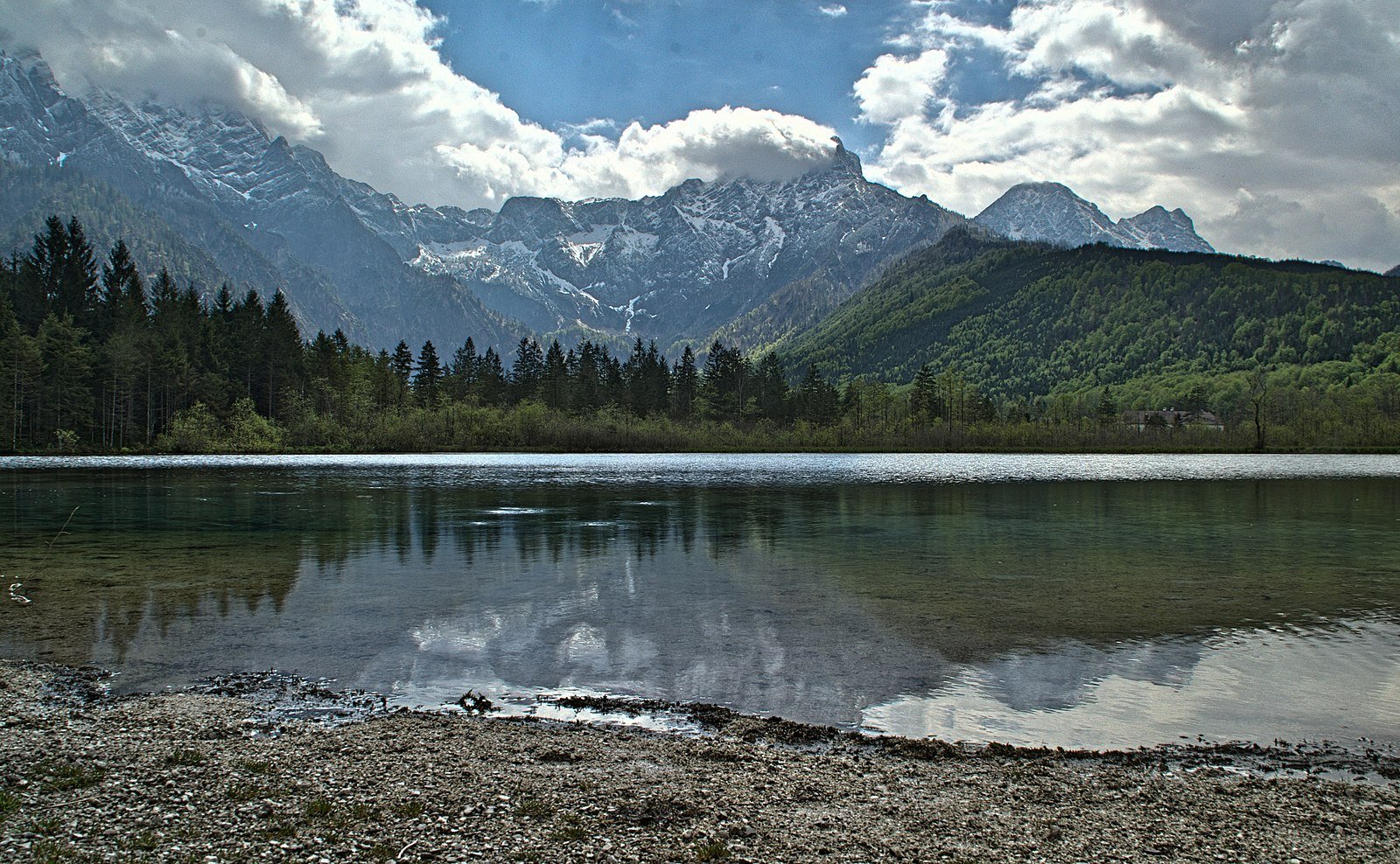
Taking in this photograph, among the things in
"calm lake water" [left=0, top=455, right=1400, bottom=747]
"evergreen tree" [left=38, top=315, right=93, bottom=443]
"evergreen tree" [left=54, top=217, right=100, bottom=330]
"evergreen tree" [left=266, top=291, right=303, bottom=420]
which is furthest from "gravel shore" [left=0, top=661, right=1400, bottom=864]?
"evergreen tree" [left=266, top=291, right=303, bottom=420]

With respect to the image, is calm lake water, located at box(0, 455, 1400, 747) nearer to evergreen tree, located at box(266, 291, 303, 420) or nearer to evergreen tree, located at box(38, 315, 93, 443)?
evergreen tree, located at box(38, 315, 93, 443)

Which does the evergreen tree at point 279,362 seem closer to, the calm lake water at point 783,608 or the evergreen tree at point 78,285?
the evergreen tree at point 78,285

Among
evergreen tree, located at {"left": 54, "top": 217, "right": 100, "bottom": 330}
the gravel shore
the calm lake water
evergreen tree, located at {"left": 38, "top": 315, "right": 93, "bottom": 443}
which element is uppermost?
evergreen tree, located at {"left": 54, "top": 217, "right": 100, "bottom": 330}

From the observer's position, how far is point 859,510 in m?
58.8

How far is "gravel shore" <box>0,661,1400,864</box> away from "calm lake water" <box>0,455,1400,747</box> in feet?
6.94

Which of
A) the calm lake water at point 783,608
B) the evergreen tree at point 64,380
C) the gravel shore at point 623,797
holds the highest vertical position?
the evergreen tree at point 64,380

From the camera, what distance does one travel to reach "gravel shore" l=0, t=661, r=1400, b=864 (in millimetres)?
9555

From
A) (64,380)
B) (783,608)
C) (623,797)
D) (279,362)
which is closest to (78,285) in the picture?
(64,380)

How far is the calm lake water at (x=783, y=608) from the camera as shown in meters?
16.9

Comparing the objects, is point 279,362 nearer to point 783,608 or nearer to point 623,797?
point 783,608

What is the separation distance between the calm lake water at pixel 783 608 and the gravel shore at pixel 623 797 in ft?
6.94

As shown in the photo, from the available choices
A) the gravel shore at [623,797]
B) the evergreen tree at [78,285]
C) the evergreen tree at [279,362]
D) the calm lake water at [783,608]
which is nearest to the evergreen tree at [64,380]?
the evergreen tree at [78,285]

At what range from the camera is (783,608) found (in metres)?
25.6

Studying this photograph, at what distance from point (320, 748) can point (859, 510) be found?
48984 mm
